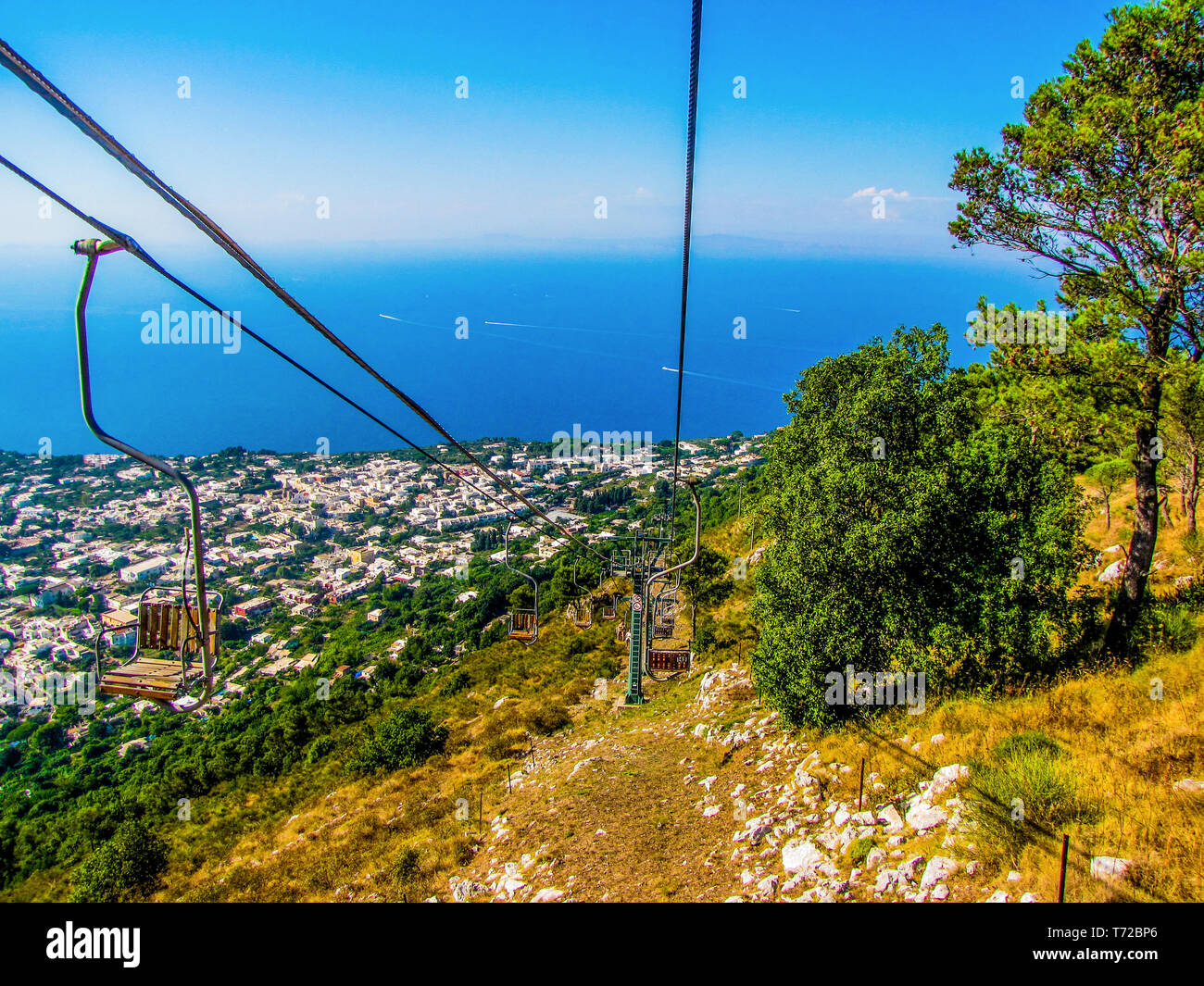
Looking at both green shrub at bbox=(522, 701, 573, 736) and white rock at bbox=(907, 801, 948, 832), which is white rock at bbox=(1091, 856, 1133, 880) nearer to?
white rock at bbox=(907, 801, 948, 832)

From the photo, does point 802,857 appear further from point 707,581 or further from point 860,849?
point 707,581

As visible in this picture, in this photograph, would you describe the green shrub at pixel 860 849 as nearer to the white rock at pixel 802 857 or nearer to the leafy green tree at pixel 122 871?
the white rock at pixel 802 857

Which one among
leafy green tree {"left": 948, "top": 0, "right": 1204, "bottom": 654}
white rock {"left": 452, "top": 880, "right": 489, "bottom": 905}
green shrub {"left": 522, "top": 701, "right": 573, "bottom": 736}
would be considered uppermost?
leafy green tree {"left": 948, "top": 0, "right": 1204, "bottom": 654}

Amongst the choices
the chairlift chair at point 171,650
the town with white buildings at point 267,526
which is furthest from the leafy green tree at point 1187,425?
the town with white buildings at point 267,526

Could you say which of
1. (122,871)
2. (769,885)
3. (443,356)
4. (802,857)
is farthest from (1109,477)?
(443,356)

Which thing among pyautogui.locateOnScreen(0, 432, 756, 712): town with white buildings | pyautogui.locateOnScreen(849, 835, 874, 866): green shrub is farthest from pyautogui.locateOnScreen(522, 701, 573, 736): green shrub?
pyautogui.locateOnScreen(0, 432, 756, 712): town with white buildings
